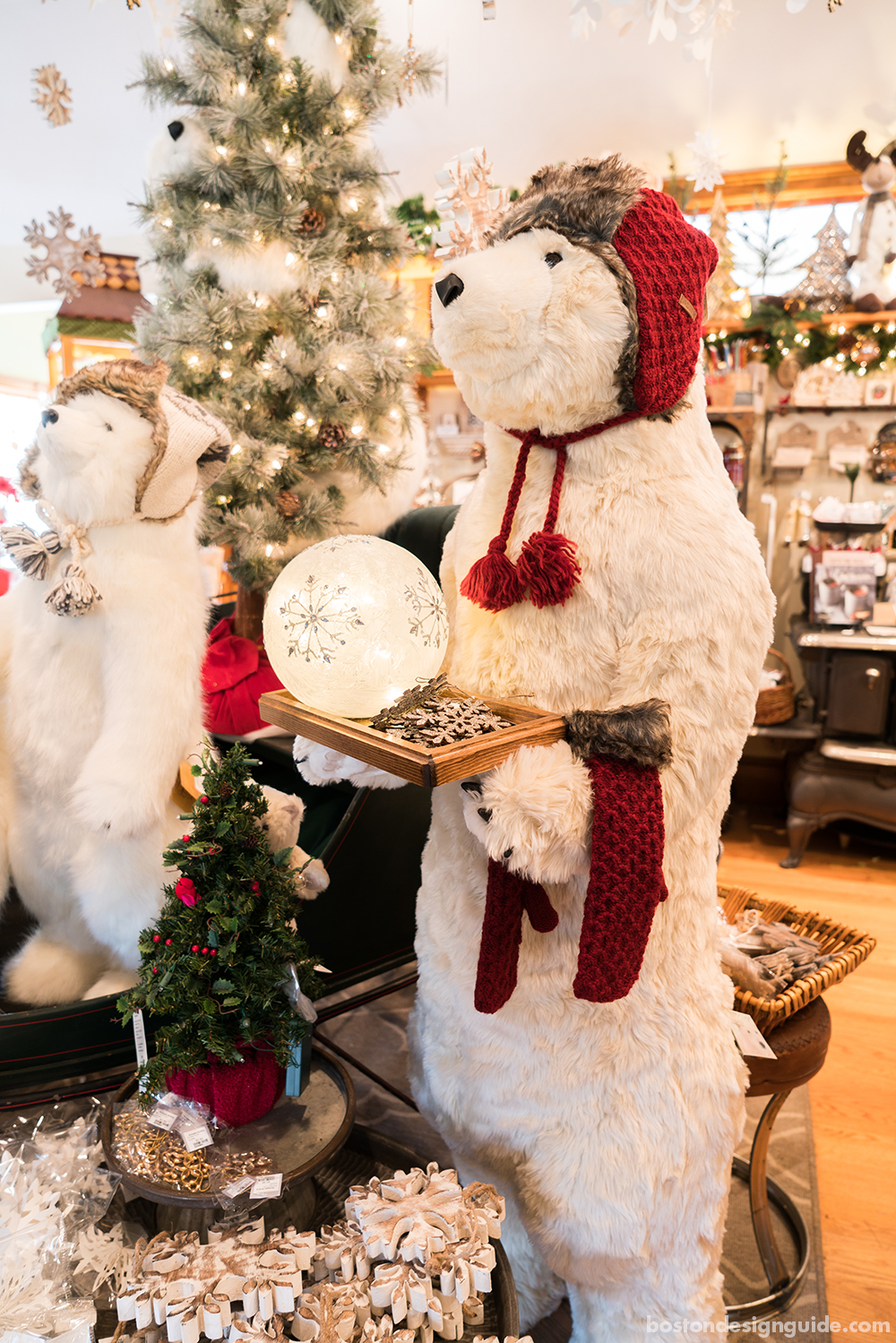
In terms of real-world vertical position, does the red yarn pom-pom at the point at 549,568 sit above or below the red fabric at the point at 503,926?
above

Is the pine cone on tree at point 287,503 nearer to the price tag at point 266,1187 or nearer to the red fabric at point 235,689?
the red fabric at point 235,689

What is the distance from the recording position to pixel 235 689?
1.99 meters

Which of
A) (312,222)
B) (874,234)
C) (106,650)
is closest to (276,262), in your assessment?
(312,222)

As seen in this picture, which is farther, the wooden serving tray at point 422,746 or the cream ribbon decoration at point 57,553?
the cream ribbon decoration at point 57,553

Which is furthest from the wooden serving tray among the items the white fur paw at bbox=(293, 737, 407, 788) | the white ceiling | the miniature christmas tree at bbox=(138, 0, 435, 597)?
the white ceiling

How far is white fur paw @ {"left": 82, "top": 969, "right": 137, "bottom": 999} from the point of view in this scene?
140 centimetres

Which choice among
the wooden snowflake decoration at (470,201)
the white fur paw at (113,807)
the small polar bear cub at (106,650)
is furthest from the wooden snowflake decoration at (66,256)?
the white fur paw at (113,807)

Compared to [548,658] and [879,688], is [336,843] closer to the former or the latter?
[548,658]

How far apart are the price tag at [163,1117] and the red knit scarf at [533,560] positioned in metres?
0.81

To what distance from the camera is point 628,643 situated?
936 millimetres

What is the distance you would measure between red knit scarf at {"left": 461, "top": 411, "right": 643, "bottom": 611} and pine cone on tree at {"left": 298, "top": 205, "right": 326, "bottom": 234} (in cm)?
140

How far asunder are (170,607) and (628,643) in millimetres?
786

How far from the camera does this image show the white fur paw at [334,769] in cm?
108

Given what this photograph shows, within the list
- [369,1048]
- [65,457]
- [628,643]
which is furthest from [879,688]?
[65,457]
